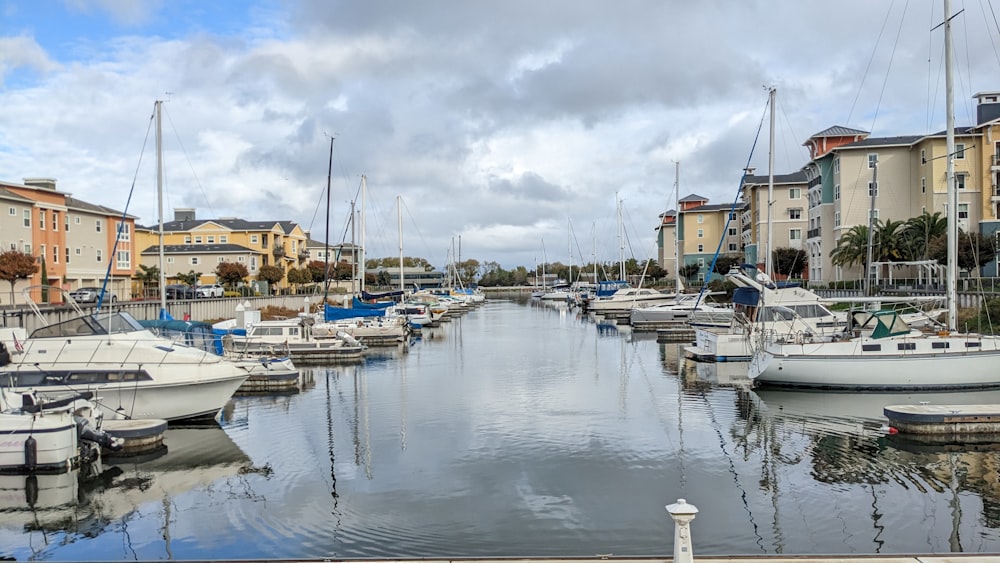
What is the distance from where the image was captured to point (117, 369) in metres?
22.7

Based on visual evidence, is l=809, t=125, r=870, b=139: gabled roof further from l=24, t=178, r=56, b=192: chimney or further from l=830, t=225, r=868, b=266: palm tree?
l=24, t=178, r=56, b=192: chimney

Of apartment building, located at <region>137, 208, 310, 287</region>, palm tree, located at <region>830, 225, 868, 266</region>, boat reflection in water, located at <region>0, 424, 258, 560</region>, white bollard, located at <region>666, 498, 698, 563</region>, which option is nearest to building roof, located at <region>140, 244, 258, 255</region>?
apartment building, located at <region>137, 208, 310, 287</region>

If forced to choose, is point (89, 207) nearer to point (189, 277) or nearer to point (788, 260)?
point (189, 277)

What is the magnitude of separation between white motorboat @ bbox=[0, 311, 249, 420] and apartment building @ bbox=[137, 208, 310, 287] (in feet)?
231

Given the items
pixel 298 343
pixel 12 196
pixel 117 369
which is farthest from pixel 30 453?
pixel 12 196

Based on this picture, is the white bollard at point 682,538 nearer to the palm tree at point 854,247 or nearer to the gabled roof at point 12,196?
the palm tree at point 854,247

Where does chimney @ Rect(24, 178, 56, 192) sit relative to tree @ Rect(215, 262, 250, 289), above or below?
above

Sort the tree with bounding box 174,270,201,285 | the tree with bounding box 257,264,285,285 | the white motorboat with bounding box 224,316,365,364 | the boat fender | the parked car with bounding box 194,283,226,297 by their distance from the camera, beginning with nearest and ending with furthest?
the boat fender, the white motorboat with bounding box 224,316,365,364, the parked car with bounding box 194,283,226,297, the tree with bounding box 174,270,201,285, the tree with bounding box 257,264,285,285

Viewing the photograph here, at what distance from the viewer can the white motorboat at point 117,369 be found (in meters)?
22.5

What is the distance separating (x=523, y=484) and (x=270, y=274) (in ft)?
265

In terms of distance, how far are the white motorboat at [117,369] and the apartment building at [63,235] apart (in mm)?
32227

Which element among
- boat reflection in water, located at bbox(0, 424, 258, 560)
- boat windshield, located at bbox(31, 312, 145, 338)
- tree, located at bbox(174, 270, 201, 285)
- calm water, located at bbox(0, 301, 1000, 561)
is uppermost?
tree, located at bbox(174, 270, 201, 285)

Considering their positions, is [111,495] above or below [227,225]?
below

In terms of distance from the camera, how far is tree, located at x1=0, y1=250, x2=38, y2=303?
4884 centimetres
